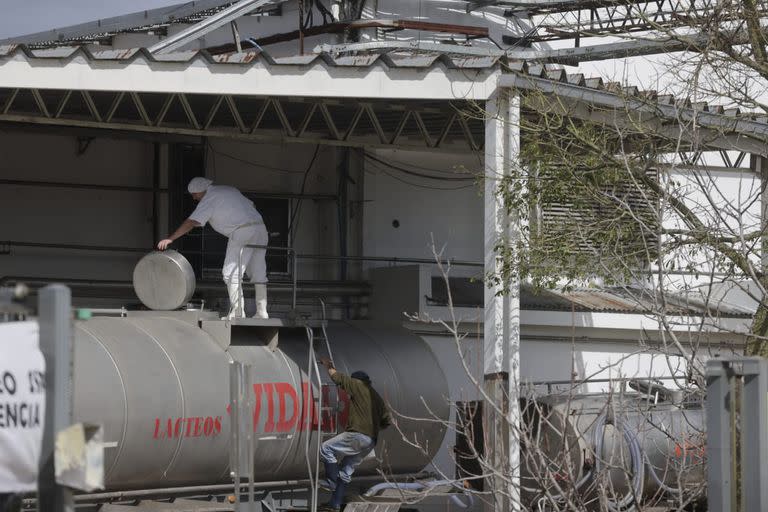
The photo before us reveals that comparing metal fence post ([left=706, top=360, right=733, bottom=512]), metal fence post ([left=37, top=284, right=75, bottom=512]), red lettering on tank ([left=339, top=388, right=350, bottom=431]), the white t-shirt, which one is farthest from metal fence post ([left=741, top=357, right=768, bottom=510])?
the white t-shirt

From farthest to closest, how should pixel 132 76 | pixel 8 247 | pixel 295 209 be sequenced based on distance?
pixel 295 209 → pixel 8 247 → pixel 132 76

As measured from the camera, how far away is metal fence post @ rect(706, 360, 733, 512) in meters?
7.78

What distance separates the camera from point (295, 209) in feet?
77.0

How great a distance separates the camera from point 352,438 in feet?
54.2

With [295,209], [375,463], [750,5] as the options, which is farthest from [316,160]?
[750,5]

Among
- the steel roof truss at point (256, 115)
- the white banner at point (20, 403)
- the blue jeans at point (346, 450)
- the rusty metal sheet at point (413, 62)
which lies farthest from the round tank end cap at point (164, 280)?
the white banner at point (20, 403)

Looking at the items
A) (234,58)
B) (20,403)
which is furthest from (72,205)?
(20,403)

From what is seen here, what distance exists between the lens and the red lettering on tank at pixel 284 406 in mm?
16062

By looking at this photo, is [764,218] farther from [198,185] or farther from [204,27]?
[204,27]

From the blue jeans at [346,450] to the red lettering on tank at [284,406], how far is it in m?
0.53

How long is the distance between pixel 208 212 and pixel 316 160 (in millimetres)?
6660

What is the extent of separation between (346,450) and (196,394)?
2.41 meters

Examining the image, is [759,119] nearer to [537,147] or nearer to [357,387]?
[537,147]

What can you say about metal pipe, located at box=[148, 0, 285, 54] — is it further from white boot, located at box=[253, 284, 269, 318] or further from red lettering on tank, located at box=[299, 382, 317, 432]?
red lettering on tank, located at box=[299, 382, 317, 432]
